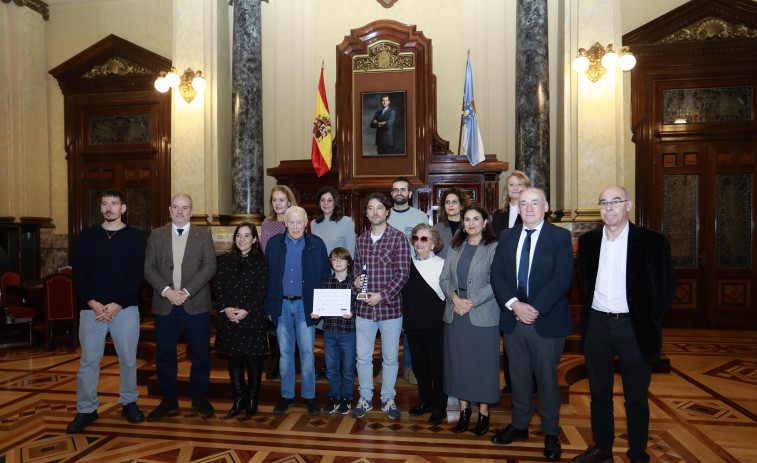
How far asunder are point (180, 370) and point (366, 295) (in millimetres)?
2301

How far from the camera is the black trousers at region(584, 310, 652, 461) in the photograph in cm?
275

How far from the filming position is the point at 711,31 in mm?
7039

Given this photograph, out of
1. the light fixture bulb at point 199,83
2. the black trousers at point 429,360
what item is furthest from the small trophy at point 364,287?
the light fixture bulb at point 199,83

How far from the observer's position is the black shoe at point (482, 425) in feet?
10.8

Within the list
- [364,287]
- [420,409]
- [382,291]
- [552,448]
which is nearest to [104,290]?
[364,287]

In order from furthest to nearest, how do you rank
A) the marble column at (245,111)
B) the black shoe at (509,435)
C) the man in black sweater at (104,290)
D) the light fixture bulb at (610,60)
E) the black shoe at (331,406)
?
1. the marble column at (245,111)
2. the light fixture bulb at (610,60)
3. the black shoe at (331,406)
4. the man in black sweater at (104,290)
5. the black shoe at (509,435)

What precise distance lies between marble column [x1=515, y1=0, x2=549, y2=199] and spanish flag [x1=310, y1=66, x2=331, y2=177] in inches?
108

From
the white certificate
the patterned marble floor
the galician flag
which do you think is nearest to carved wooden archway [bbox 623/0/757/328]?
the galician flag

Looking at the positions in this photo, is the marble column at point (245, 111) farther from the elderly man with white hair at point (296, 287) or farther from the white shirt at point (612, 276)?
the white shirt at point (612, 276)

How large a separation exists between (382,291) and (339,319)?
414 mm

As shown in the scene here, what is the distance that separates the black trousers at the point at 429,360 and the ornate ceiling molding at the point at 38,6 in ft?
30.0

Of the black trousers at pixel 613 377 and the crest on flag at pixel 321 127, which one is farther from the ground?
the crest on flag at pixel 321 127

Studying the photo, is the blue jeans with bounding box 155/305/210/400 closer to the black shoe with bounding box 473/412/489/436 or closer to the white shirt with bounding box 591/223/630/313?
the black shoe with bounding box 473/412/489/436

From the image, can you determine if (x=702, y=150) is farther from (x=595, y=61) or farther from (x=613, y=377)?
(x=613, y=377)
